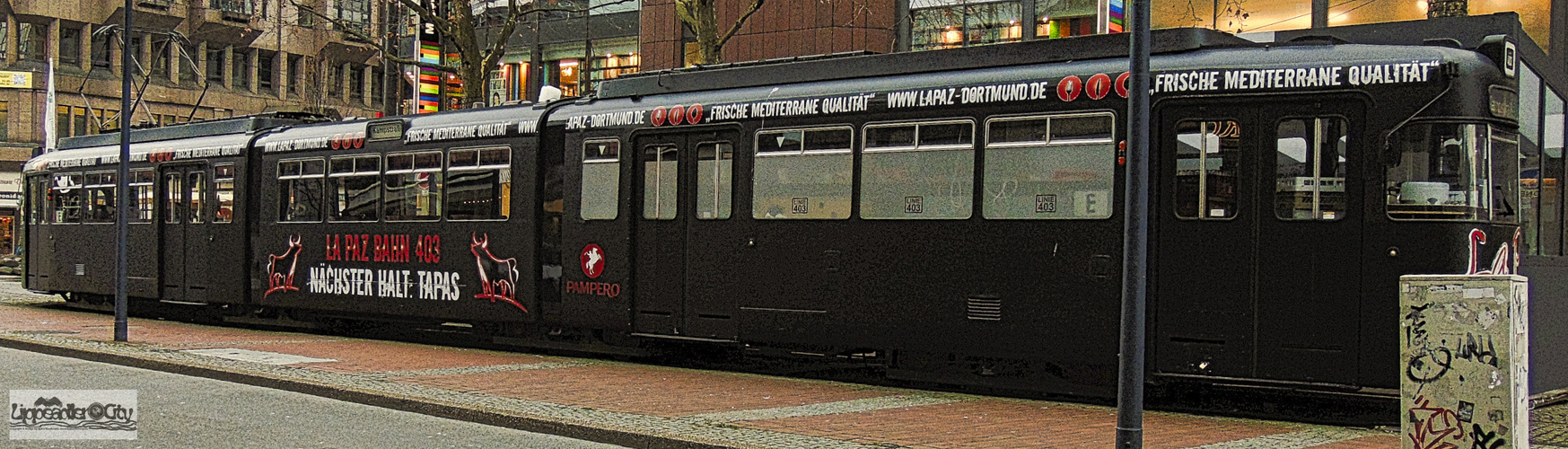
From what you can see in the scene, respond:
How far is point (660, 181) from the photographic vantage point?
15.7 metres

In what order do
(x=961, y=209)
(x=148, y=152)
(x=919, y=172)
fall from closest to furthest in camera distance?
(x=961, y=209) → (x=919, y=172) → (x=148, y=152)

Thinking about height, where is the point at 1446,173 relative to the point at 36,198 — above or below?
above

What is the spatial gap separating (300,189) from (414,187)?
2717 mm

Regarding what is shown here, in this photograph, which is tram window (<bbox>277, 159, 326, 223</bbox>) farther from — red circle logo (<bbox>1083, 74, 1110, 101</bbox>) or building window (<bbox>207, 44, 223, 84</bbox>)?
building window (<bbox>207, 44, 223, 84</bbox>)

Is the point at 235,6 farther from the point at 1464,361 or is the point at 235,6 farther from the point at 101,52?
the point at 1464,361

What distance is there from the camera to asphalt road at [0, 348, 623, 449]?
32.9 ft

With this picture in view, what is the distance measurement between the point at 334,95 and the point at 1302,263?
63.1m

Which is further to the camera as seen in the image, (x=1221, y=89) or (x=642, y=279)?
(x=642, y=279)

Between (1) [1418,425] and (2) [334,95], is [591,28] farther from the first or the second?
(2) [334,95]

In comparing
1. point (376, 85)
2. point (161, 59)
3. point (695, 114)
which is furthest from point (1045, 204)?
point (376, 85)

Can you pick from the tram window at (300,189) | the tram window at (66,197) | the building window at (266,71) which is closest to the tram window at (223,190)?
the tram window at (300,189)

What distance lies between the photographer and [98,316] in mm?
23641

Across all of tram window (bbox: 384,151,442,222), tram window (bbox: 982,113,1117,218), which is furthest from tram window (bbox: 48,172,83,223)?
tram window (bbox: 982,113,1117,218)

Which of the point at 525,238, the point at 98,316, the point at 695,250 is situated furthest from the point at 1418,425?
the point at 98,316
